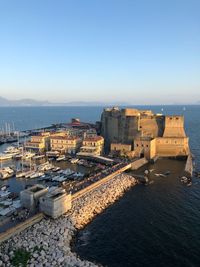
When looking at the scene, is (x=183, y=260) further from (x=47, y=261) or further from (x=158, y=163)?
(x=158, y=163)

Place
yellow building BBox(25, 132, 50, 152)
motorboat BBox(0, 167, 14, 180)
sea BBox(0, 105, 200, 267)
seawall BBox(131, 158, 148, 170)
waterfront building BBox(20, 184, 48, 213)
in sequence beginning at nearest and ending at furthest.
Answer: sea BBox(0, 105, 200, 267) < waterfront building BBox(20, 184, 48, 213) < motorboat BBox(0, 167, 14, 180) < seawall BBox(131, 158, 148, 170) < yellow building BBox(25, 132, 50, 152)

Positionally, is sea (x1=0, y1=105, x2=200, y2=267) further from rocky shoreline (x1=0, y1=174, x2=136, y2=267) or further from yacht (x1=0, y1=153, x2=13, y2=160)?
yacht (x1=0, y1=153, x2=13, y2=160)

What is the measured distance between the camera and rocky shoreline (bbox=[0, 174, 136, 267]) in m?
23.7

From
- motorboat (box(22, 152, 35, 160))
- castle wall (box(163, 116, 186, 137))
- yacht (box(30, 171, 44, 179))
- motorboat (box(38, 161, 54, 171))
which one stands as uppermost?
castle wall (box(163, 116, 186, 137))

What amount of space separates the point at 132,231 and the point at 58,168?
85.3 feet

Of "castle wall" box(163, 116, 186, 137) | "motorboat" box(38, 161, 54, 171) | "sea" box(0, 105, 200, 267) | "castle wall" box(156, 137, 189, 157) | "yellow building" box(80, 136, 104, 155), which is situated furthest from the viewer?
"castle wall" box(163, 116, 186, 137)

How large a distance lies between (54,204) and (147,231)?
34.0 ft

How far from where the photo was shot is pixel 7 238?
26.7 m

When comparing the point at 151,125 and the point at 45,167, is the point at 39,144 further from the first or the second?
the point at 151,125

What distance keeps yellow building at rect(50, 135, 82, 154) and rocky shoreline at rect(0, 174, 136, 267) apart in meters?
29.6

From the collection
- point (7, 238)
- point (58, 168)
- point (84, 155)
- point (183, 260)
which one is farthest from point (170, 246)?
point (84, 155)

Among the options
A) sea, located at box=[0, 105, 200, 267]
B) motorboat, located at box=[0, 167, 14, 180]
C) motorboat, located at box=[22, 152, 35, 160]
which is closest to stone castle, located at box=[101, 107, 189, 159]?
motorboat, located at box=[22, 152, 35, 160]

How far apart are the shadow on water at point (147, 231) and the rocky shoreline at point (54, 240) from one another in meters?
1.16

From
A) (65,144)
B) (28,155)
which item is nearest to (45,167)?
(28,155)
